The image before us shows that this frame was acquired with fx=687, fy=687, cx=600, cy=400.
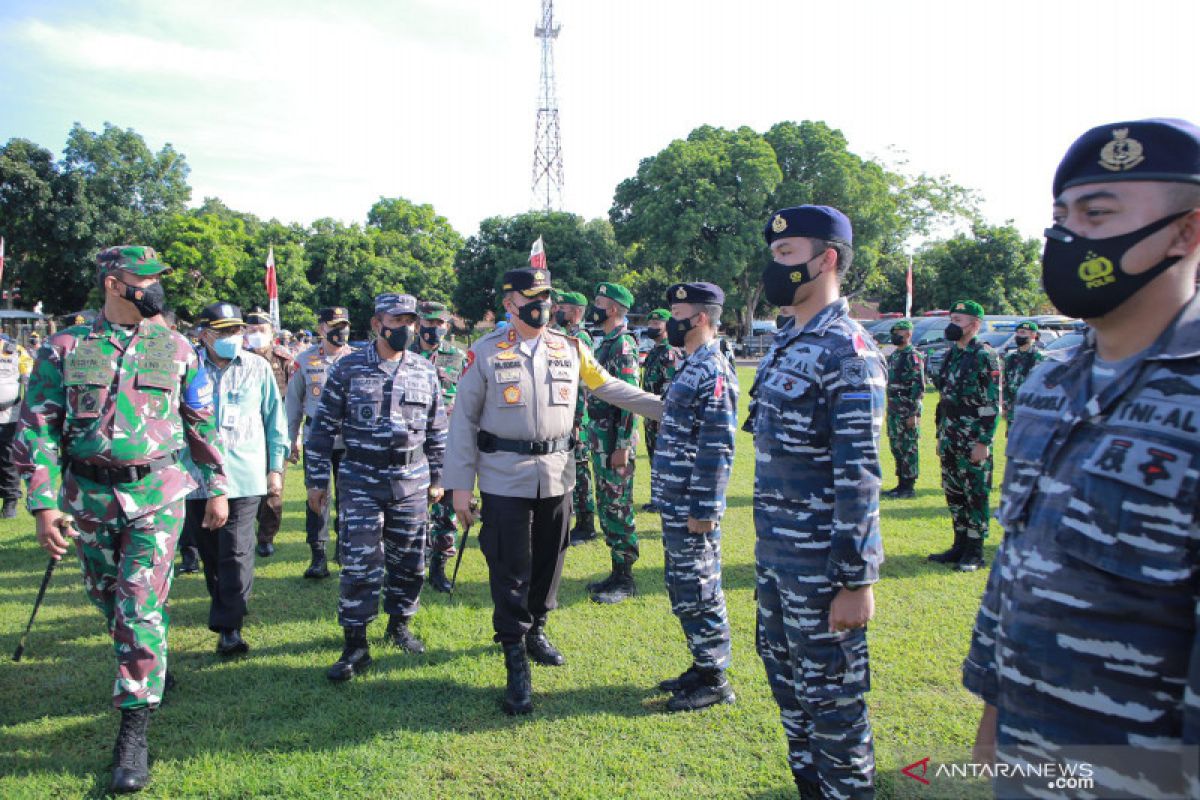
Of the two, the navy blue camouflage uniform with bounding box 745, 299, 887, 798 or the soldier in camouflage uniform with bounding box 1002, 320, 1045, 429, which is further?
the soldier in camouflage uniform with bounding box 1002, 320, 1045, 429

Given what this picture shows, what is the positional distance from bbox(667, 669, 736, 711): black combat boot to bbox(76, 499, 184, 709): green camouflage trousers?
2673mm

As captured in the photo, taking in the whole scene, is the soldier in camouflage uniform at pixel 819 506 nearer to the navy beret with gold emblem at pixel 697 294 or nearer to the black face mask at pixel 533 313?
the navy beret with gold emblem at pixel 697 294

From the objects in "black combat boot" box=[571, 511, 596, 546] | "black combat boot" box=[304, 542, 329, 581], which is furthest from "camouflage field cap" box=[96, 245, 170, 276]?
"black combat boot" box=[571, 511, 596, 546]

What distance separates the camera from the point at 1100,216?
1556mm

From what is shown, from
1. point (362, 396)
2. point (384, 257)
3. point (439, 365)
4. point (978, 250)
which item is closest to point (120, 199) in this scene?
point (384, 257)

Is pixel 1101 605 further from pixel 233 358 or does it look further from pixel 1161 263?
pixel 233 358

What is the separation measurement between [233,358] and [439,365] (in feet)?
9.49

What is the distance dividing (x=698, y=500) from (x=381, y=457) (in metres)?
2.06

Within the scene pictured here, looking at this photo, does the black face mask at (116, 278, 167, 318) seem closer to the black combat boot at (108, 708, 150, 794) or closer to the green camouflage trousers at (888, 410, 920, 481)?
the black combat boot at (108, 708, 150, 794)

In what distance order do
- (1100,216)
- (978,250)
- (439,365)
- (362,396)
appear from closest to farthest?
(1100,216) → (362,396) → (439,365) → (978,250)

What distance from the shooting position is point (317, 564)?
6.22m

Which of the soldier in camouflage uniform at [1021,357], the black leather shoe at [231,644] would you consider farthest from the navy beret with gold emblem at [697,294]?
the soldier in camouflage uniform at [1021,357]

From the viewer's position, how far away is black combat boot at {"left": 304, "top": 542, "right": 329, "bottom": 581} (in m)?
6.20

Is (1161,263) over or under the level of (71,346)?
over
